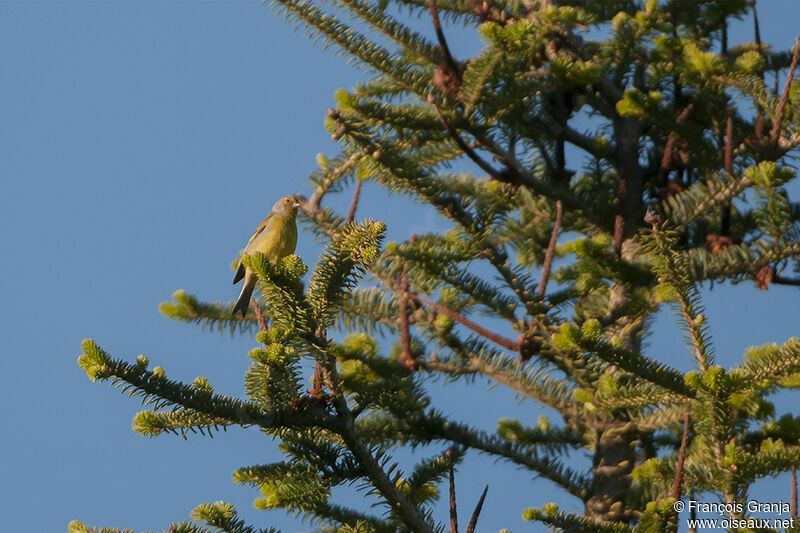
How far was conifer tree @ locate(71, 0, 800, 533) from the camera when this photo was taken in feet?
9.95

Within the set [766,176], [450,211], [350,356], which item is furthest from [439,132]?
[766,176]

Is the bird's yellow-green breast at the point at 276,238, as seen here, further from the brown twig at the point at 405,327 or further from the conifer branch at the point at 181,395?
the conifer branch at the point at 181,395

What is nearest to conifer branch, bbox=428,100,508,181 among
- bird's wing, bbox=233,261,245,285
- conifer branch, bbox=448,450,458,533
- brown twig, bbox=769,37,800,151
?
brown twig, bbox=769,37,800,151

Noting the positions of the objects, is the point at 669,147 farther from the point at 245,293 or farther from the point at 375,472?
the point at 375,472

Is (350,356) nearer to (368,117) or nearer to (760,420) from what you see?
(368,117)

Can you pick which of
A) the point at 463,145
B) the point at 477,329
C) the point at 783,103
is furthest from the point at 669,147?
the point at 477,329

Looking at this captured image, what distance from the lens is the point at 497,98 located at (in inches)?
179

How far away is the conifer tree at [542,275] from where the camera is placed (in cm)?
303

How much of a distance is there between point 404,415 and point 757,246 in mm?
2105

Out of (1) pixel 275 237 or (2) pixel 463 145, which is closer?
(2) pixel 463 145

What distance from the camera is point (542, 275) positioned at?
3801 mm

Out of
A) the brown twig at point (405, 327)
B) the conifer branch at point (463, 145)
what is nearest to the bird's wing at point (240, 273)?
the brown twig at point (405, 327)

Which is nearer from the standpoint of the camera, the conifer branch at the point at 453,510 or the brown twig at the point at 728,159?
the conifer branch at the point at 453,510

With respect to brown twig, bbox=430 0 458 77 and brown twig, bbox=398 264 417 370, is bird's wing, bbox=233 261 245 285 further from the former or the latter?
brown twig, bbox=430 0 458 77
